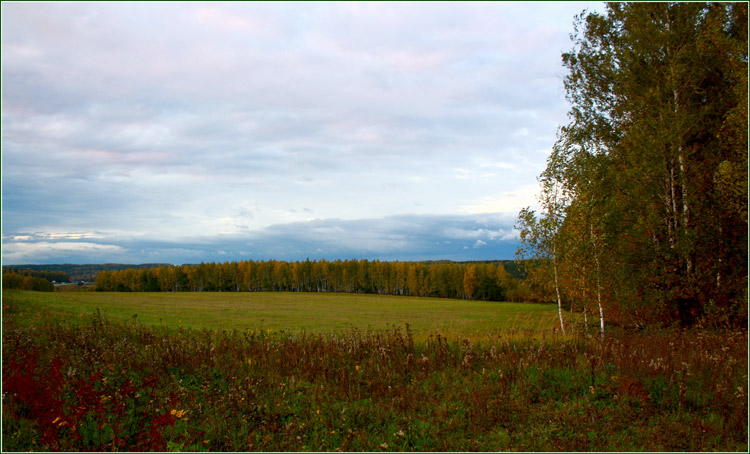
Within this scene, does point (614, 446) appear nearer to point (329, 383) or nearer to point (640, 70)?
point (329, 383)

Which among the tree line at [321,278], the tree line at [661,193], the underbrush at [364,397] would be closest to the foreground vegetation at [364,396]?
the underbrush at [364,397]

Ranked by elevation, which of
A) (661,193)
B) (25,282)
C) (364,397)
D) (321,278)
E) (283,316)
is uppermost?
(661,193)

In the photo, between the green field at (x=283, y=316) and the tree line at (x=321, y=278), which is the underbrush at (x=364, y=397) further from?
A: the tree line at (x=321, y=278)

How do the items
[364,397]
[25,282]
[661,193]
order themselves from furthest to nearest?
[25,282] < [661,193] < [364,397]

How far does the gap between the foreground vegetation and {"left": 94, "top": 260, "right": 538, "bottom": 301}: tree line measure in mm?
69525

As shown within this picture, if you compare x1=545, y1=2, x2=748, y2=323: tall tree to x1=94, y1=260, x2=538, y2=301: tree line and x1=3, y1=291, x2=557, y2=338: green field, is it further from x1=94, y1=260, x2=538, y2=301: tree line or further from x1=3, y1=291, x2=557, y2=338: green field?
x1=94, y1=260, x2=538, y2=301: tree line

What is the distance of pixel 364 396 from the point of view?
8.05m

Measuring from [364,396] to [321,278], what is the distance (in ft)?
281

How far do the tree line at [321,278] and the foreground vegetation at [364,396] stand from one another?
69.5 metres

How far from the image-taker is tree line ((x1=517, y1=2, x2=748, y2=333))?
15000 millimetres

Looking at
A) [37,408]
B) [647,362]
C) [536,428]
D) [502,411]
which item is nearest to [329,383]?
[502,411]

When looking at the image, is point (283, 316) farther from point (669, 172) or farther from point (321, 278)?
point (321, 278)

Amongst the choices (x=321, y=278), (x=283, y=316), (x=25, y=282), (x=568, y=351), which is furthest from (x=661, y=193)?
(x=321, y=278)

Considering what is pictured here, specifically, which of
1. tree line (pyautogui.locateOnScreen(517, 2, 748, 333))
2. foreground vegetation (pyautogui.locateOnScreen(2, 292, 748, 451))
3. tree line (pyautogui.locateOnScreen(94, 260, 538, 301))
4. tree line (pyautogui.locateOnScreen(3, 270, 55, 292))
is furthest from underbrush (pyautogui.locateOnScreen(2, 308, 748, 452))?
tree line (pyautogui.locateOnScreen(94, 260, 538, 301))
